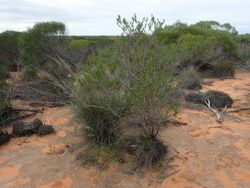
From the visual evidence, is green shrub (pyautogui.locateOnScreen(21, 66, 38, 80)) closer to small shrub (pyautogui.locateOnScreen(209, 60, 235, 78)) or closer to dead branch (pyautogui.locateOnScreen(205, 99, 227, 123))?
dead branch (pyautogui.locateOnScreen(205, 99, 227, 123))

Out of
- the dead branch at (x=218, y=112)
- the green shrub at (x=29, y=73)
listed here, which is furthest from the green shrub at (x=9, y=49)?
the dead branch at (x=218, y=112)

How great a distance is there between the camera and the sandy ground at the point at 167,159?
4.50m

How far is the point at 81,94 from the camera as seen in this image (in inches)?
211

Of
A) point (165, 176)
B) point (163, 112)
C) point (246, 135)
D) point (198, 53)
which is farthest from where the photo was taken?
point (198, 53)

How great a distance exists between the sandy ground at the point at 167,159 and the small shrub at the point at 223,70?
691cm

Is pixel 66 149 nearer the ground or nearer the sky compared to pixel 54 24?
nearer the ground

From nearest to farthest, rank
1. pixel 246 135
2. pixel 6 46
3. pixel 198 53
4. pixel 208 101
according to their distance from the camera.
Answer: pixel 246 135 < pixel 208 101 < pixel 198 53 < pixel 6 46

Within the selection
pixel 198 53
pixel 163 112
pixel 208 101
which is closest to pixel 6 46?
pixel 198 53

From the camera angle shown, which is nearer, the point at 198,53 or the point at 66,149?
the point at 66,149

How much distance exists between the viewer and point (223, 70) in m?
13.5

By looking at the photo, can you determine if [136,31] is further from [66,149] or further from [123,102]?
[66,149]

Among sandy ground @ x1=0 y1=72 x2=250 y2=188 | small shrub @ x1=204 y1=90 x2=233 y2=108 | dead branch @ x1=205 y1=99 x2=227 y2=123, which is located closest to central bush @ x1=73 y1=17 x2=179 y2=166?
sandy ground @ x1=0 y1=72 x2=250 y2=188

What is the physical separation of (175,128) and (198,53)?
8.06 meters

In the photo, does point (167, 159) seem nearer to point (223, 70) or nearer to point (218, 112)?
point (218, 112)
